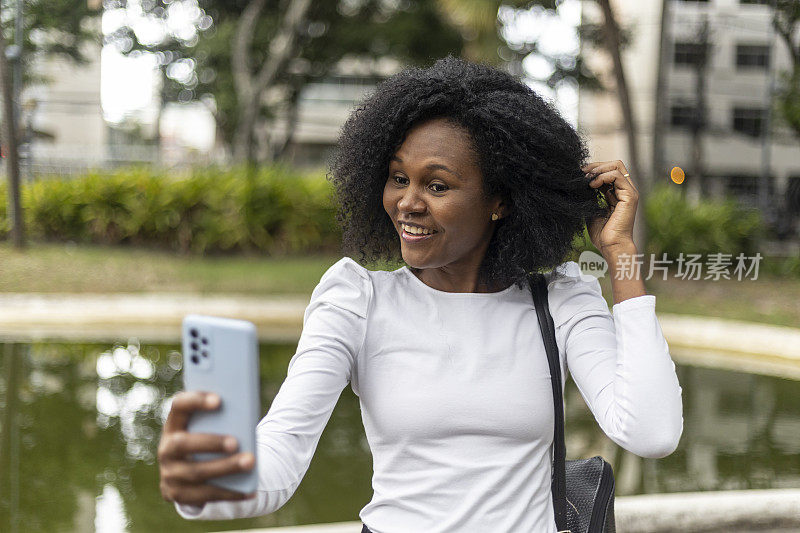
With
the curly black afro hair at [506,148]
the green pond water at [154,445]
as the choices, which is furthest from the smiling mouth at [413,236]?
the green pond water at [154,445]

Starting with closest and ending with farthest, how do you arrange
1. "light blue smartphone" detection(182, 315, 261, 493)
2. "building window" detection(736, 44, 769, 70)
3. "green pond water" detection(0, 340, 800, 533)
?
"light blue smartphone" detection(182, 315, 261, 493), "green pond water" detection(0, 340, 800, 533), "building window" detection(736, 44, 769, 70)

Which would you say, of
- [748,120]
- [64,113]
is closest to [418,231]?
[64,113]

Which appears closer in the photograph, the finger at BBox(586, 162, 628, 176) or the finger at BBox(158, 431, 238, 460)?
the finger at BBox(158, 431, 238, 460)

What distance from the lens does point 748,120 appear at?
59.6 feet

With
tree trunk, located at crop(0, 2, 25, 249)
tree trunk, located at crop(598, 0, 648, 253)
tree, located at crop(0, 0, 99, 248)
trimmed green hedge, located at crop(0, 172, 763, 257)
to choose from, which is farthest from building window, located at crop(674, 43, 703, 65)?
tree trunk, located at crop(0, 2, 25, 249)

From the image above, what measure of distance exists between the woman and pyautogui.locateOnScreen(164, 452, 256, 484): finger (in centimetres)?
19

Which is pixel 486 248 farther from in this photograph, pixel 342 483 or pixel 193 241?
pixel 193 241

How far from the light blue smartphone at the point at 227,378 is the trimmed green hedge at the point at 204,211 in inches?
441

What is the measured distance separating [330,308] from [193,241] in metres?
11.4

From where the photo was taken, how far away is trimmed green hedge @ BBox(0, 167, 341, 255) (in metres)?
12.0

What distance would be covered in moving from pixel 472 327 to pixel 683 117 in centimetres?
1996

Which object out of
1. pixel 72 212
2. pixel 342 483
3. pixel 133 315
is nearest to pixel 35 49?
pixel 133 315

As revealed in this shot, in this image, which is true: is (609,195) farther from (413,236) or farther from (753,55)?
(753,55)

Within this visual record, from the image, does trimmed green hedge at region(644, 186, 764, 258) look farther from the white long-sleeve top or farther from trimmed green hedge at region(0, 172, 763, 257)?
the white long-sleeve top
